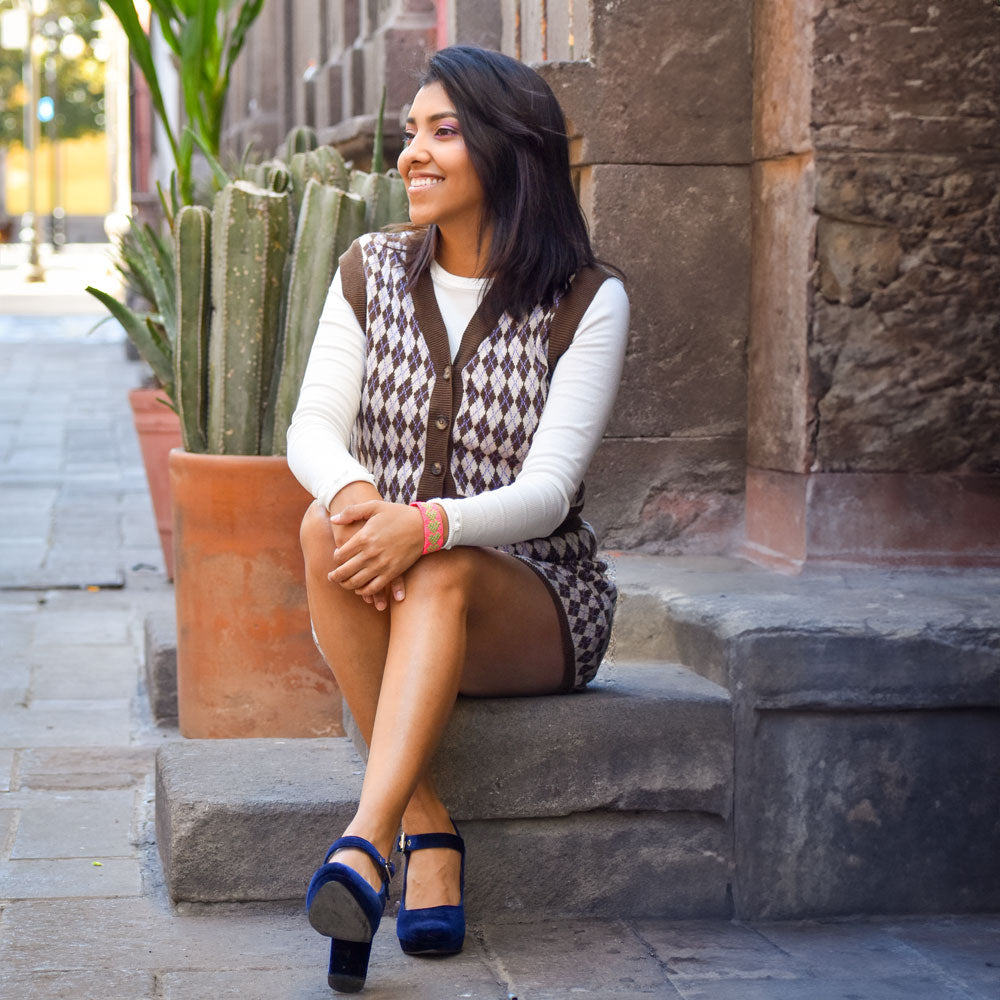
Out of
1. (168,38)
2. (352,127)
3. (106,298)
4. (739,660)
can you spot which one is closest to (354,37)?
(352,127)

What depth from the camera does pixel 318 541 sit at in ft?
9.23

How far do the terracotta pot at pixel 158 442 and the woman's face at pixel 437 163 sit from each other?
10.0 ft

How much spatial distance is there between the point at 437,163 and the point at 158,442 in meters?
3.20

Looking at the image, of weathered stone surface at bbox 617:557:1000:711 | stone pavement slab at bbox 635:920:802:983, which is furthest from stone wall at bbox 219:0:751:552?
stone pavement slab at bbox 635:920:802:983

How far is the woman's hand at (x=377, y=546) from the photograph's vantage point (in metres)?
2.66

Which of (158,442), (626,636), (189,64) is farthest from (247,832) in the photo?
(158,442)

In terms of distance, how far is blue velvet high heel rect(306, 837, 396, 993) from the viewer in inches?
99.6

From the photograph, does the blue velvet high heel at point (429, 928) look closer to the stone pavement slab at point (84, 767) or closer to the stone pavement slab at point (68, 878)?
the stone pavement slab at point (68, 878)

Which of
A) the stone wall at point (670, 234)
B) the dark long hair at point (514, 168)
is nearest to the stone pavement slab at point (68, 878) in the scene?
the dark long hair at point (514, 168)

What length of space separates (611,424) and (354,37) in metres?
4.14

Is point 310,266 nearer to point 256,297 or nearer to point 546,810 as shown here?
point 256,297

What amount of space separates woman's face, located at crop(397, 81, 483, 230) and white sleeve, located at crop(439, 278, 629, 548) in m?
0.32

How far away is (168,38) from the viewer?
5.27m

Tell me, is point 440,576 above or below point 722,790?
above
